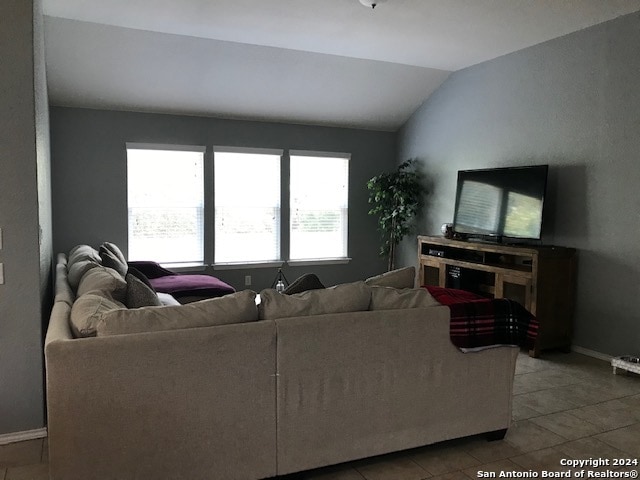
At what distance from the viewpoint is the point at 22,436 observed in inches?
110

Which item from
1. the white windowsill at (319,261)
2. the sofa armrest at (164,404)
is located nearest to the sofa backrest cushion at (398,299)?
the sofa armrest at (164,404)

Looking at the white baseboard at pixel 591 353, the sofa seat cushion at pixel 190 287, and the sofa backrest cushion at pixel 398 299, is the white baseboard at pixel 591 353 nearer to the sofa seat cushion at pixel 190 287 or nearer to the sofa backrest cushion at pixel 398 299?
the sofa backrest cushion at pixel 398 299

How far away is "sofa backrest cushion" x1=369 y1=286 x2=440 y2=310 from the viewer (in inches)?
105

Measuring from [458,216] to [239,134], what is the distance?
282 centimetres

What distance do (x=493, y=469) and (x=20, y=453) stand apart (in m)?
2.38

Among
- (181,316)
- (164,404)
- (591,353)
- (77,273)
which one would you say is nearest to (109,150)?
(77,273)

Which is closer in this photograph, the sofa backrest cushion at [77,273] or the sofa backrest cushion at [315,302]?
the sofa backrest cushion at [315,302]

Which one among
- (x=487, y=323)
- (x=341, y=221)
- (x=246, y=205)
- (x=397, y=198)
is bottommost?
(x=487, y=323)

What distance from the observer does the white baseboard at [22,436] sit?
276 cm

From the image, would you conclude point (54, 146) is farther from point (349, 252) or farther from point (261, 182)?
point (349, 252)

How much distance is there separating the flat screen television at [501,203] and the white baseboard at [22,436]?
4.14 m

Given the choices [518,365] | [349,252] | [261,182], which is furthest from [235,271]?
[518,365]

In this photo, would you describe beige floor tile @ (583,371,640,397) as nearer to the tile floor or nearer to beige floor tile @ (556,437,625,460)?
the tile floor

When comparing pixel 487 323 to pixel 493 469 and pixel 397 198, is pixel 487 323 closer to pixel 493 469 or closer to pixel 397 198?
pixel 493 469
